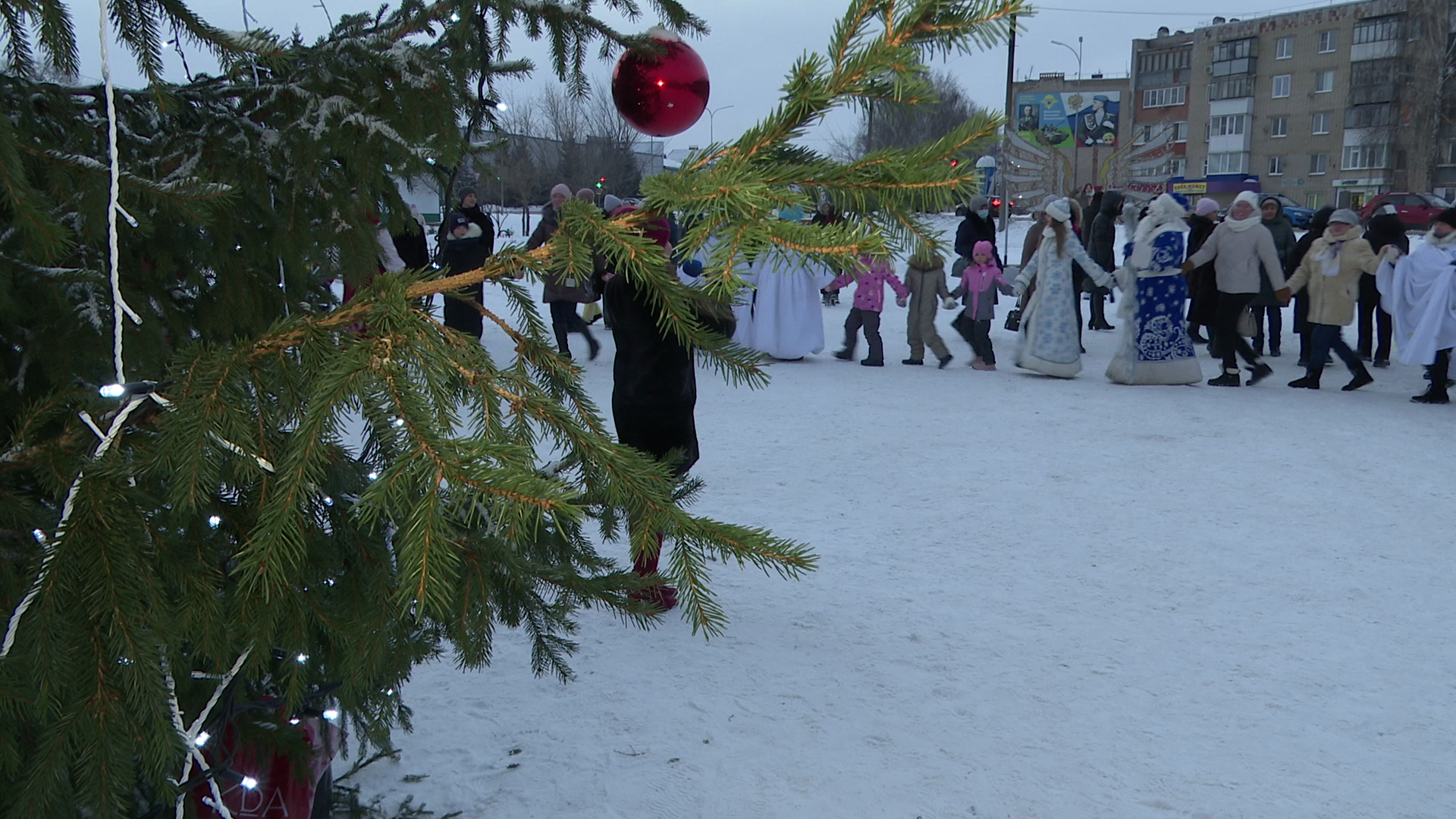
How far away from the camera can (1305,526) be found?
587cm

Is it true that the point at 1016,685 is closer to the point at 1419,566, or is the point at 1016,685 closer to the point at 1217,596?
the point at 1217,596

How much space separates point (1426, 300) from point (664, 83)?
30.1ft

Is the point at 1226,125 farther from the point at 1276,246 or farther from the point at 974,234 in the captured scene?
the point at 974,234

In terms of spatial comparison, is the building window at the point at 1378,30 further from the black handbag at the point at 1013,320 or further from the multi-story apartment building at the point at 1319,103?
the black handbag at the point at 1013,320

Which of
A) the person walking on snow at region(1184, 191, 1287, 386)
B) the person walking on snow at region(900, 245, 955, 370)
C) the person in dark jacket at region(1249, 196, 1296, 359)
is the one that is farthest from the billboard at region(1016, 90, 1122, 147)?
the person walking on snow at region(1184, 191, 1287, 386)

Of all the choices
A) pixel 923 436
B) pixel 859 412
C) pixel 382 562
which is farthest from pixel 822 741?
pixel 859 412

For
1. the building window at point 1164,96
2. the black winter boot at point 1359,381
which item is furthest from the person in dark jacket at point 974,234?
the building window at point 1164,96

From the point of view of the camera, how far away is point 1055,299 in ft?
34.6

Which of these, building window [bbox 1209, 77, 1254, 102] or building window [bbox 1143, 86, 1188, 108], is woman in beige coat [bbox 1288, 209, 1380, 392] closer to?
building window [bbox 1209, 77, 1254, 102]

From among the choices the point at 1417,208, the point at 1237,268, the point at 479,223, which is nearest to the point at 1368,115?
the point at 1417,208

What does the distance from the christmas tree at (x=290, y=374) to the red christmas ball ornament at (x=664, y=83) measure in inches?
9.2

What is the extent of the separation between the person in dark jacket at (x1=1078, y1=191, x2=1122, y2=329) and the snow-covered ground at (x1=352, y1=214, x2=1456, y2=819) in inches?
273

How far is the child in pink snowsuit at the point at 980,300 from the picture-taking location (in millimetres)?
11203

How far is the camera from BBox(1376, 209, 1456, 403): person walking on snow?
29.9 feet
